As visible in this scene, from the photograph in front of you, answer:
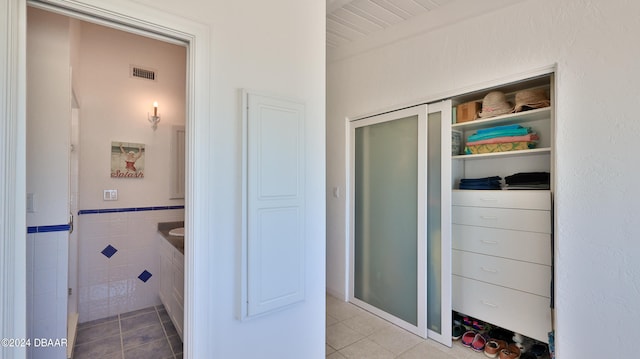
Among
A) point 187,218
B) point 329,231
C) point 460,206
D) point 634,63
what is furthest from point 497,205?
point 187,218

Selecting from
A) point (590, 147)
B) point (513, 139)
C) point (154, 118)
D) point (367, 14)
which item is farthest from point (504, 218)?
point (154, 118)

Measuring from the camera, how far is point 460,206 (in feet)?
8.41

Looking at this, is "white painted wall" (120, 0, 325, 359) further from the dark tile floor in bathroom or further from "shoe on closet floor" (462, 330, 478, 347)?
"shoe on closet floor" (462, 330, 478, 347)

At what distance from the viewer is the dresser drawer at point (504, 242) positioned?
6.83ft

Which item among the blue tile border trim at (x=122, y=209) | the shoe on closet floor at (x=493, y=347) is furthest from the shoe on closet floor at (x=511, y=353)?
the blue tile border trim at (x=122, y=209)

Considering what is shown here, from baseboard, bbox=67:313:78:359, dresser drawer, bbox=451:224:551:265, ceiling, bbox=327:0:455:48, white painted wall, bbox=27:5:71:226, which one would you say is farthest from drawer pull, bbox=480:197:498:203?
baseboard, bbox=67:313:78:359

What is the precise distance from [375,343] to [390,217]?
1137 millimetres

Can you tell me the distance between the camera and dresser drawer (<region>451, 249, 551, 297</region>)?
208 centimetres

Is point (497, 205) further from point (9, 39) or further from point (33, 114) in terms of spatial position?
point (33, 114)

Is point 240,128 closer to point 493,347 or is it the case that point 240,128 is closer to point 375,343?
point 375,343

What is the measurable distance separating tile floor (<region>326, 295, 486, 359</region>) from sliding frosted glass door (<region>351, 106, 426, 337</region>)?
12cm

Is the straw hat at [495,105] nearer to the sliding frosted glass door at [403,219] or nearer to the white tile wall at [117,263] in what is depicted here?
the sliding frosted glass door at [403,219]

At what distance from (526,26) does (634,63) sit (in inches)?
26.3

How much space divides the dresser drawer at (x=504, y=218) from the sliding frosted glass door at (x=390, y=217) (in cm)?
34
